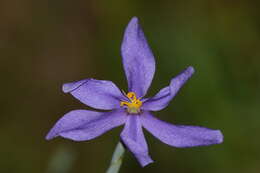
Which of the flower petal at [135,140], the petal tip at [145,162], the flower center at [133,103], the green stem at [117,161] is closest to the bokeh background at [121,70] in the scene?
the flower center at [133,103]

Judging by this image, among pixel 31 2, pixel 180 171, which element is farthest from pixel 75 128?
pixel 31 2

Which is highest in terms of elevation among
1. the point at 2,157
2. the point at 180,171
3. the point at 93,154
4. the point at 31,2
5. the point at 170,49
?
the point at 31,2

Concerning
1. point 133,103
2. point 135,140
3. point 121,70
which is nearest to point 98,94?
point 133,103

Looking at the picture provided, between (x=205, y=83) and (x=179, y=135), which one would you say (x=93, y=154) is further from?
(x=179, y=135)

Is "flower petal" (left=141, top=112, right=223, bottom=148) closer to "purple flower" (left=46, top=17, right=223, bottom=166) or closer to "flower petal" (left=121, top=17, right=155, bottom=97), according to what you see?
"purple flower" (left=46, top=17, right=223, bottom=166)

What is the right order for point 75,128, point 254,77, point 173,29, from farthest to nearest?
point 173,29, point 254,77, point 75,128

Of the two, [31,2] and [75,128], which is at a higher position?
[31,2]
